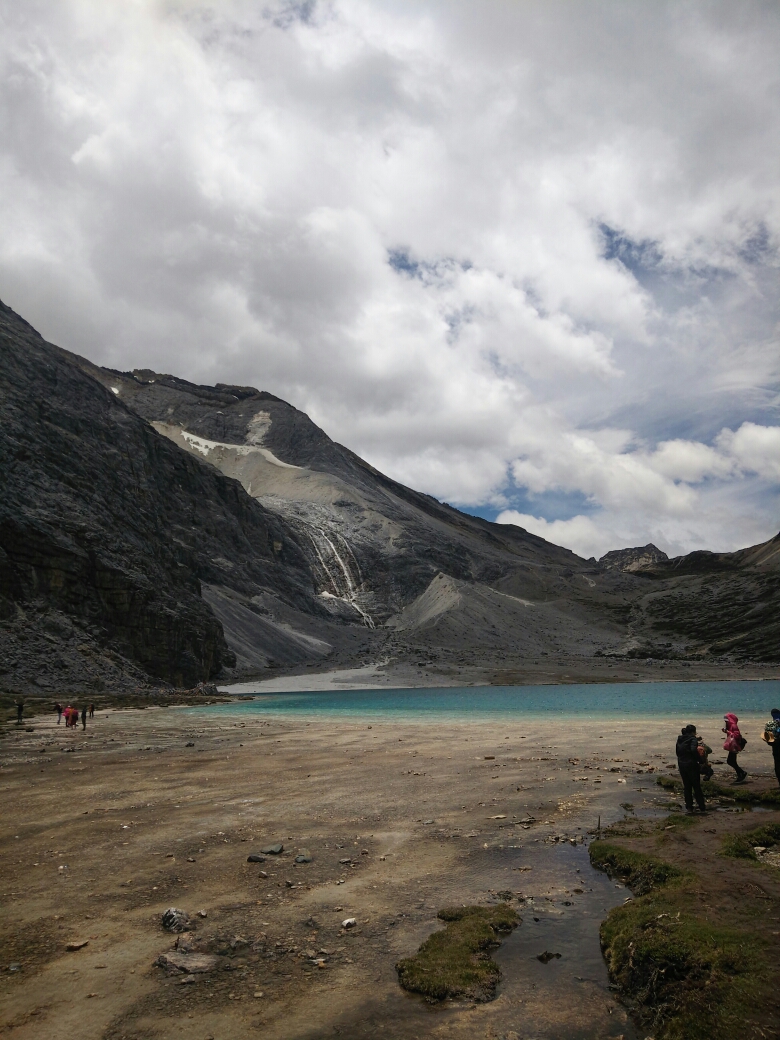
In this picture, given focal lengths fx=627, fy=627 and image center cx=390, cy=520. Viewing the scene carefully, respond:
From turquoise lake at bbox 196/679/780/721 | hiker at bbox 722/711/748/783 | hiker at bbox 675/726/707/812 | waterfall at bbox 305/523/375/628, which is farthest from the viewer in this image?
waterfall at bbox 305/523/375/628

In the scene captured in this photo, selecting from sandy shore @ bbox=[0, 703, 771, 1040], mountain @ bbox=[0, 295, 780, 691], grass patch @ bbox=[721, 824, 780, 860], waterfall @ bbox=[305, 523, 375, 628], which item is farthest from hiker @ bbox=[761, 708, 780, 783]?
waterfall @ bbox=[305, 523, 375, 628]

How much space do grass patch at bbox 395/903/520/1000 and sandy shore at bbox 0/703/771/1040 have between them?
18 cm

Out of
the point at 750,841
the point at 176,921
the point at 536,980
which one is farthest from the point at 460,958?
the point at 750,841

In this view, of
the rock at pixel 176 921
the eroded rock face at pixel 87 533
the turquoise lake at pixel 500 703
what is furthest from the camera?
the eroded rock face at pixel 87 533

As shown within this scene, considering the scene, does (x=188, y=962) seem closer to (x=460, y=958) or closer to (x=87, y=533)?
(x=460, y=958)

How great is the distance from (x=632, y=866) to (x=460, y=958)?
383 centimetres

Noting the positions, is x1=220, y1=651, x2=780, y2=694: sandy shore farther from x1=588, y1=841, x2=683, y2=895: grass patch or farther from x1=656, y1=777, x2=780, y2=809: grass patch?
x1=588, y1=841, x2=683, y2=895: grass patch

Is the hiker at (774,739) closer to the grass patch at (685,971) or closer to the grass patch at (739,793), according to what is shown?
the grass patch at (739,793)

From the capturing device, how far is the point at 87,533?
246ft

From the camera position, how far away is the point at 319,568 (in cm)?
16862

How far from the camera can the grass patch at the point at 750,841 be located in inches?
379

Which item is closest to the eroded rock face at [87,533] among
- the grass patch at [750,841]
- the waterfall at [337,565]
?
the waterfall at [337,565]

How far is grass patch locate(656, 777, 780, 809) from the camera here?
13.5 metres

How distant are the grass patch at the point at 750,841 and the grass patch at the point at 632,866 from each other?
1191 mm
